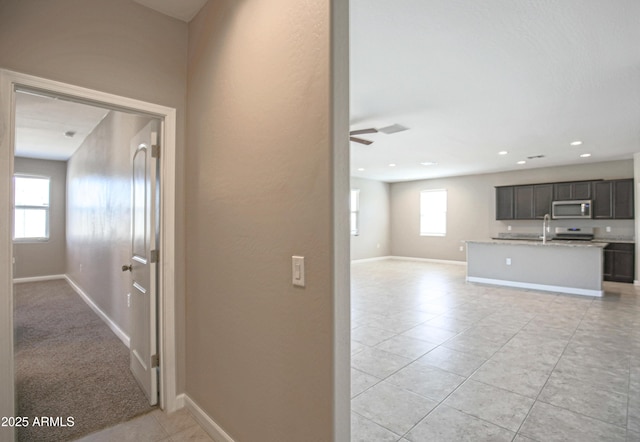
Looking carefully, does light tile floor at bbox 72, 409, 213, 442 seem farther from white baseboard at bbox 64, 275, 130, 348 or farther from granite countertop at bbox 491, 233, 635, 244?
granite countertop at bbox 491, 233, 635, 244

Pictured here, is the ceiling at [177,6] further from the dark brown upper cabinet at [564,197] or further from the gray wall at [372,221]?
the dark brown upper cabinet at [564,197]

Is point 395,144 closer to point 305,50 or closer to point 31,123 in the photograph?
point 305,50

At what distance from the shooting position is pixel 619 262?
682 cm

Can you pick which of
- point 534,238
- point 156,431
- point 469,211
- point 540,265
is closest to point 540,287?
point 540,265

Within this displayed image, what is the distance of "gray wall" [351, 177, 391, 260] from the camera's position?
32.8 feet

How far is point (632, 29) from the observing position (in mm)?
2354

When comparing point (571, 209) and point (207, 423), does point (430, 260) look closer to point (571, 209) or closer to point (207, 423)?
point (571, 209)

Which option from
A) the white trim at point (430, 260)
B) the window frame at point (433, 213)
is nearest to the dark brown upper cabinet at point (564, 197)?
the window frame at point (433, 213)

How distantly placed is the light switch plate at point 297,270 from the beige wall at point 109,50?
1.29 m

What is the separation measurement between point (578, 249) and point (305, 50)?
661 cm

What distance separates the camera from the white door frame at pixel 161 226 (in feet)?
5.47

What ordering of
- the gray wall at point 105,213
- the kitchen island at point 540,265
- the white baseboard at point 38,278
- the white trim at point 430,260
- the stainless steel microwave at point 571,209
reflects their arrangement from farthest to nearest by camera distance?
the white trim at point 430,260, the stainless steel microwave at point 571,209, the white baseboard at point 38,278, the kitchen island at point 540,265, the gray wall at point 105,213

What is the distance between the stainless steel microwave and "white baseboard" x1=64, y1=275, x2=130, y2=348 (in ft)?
29.8

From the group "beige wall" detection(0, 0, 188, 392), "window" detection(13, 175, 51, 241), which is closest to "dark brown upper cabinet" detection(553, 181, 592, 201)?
"beige wall" detection(0, 0, 188, 392)
